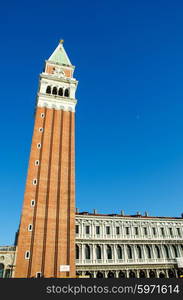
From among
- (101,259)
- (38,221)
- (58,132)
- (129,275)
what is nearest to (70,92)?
(58,132)

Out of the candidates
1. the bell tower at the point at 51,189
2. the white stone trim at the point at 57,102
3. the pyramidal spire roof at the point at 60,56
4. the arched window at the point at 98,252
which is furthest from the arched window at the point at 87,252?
the pyramidal spire roof at the point at 60,56

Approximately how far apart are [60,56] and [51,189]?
3621 cm

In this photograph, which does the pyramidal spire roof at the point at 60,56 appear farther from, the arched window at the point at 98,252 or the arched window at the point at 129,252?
the arched window at the point at 129,252

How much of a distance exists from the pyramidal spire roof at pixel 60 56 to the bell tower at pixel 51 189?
3898mm

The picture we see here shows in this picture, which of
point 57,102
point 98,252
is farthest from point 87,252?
point 57,102

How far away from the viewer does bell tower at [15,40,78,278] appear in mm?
28016

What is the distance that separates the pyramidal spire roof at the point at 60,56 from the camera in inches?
1985

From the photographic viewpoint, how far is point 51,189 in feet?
110

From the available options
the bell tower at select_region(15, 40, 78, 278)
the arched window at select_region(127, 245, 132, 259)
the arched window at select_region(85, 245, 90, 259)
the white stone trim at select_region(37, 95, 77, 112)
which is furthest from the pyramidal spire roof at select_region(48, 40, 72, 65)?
the arched window at select_region(127, 245, 132, 259)

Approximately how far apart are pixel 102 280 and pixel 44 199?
24.7 meters

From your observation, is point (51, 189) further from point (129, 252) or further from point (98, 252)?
point (129, 252)

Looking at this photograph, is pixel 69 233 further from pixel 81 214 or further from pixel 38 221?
pixel 81 214

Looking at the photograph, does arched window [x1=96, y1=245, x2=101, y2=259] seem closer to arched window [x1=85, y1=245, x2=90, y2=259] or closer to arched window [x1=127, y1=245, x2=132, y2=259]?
arched window [x1=85, y1=245, x2=90, y2=259]

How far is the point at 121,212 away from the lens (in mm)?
43812
